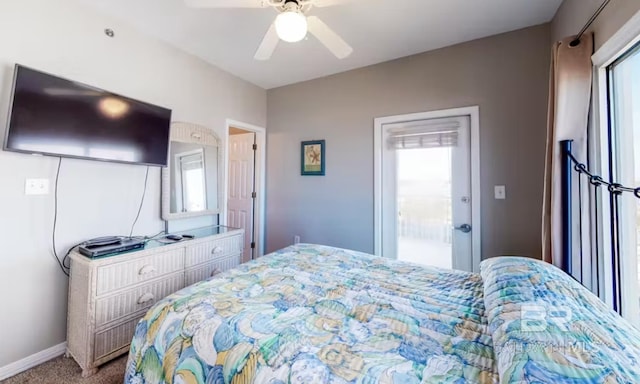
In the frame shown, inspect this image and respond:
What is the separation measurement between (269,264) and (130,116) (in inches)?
66.0

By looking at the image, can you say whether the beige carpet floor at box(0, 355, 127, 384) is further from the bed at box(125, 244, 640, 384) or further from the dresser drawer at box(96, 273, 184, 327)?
the bed at box(125, 244, 640, 384)

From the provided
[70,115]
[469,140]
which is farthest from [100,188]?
[469,140]

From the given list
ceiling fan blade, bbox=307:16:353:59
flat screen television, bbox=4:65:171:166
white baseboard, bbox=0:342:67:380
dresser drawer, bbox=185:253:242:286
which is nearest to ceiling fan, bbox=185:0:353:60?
ceiling fan blade, bbox=307:16:353:59

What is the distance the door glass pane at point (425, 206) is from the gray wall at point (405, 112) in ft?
1.07

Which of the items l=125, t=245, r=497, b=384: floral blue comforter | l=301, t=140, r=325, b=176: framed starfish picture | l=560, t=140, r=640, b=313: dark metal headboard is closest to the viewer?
l=125, t=245, r=497, b=384: floral blue comforter

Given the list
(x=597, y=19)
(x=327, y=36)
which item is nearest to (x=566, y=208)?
(x=597, y=19)

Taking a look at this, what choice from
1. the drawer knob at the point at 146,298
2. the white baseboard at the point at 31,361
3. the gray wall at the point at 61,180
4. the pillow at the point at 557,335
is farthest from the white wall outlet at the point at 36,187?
the pillow at the point at 557,335

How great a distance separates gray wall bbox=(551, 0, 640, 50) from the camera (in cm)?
124

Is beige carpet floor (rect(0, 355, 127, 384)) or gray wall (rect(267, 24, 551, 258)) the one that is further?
gray wall (rect(267, 24, 551, 258))

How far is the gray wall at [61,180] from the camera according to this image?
67.0 inches

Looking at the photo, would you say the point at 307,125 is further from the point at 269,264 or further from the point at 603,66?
the point at 603,66

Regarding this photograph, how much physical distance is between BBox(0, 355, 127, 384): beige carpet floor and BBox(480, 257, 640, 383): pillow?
2.15m

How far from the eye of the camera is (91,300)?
66.3 inches

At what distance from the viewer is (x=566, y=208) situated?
1.58 metres
